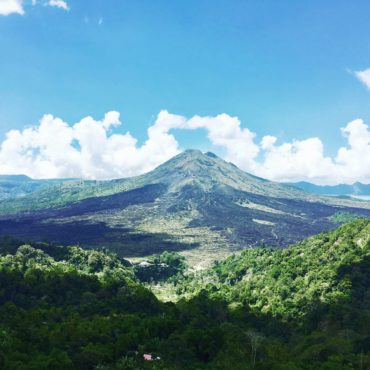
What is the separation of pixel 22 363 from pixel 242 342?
75.6 ft

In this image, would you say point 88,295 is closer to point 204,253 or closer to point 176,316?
point 176,316

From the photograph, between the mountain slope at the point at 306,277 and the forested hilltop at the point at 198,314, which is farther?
the mountain slope at the point at 306,277

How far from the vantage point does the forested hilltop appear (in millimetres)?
38125

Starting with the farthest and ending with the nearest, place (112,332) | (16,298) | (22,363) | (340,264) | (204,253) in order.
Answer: (204,253) < (340,264) < (16,298) < (112,332) < (22,363)

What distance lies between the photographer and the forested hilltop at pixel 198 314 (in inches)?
1501

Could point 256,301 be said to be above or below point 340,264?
below

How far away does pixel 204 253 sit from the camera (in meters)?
168

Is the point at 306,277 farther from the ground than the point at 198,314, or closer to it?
farther from the ground

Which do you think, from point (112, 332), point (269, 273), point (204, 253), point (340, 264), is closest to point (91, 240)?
point (204, 253)

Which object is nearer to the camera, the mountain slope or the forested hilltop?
the forested hilltop

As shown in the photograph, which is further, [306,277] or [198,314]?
[306,277]

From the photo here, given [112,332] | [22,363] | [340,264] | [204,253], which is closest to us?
[22,363]

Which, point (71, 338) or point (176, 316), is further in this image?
point (176, 316)

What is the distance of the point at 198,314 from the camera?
→ 192 ft
